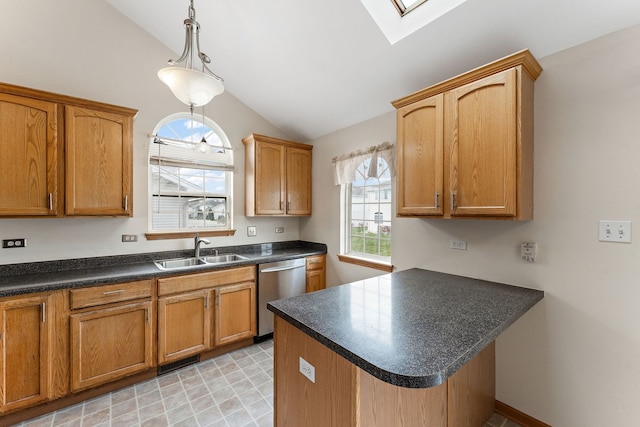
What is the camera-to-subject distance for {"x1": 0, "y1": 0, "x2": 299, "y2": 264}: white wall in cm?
215

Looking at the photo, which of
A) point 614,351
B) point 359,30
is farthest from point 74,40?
point 614,351

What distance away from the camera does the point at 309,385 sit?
1178 mm

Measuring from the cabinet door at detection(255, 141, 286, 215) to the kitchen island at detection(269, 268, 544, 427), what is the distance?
176 cm

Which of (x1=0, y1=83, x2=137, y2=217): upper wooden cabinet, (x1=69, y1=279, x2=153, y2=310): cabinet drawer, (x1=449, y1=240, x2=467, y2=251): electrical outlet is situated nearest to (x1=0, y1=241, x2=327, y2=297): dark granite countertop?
(x1=69, y1=279, x2=153, y2=310): cabinet drawer

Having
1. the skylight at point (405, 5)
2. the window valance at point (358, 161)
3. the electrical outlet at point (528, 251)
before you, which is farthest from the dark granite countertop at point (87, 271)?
the skylight at point (405, 5)

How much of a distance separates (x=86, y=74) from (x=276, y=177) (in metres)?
1.96

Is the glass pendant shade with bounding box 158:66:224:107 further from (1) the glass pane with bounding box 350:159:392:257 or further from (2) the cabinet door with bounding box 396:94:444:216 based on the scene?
(1) the glass pane with bounding box 350:159:392:257

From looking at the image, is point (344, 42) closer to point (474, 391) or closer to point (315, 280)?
point (315, 280)

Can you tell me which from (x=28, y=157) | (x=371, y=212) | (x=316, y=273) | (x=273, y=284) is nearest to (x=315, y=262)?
(x=316, y=273)

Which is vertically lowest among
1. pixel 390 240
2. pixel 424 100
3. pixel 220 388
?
pixel 220 388

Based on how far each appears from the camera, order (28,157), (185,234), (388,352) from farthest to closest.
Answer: (185,234)
(28,157)
(388,352)

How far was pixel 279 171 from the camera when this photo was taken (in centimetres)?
332

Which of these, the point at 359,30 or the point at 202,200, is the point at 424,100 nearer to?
the point at 359,30

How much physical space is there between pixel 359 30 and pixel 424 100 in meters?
0.73
